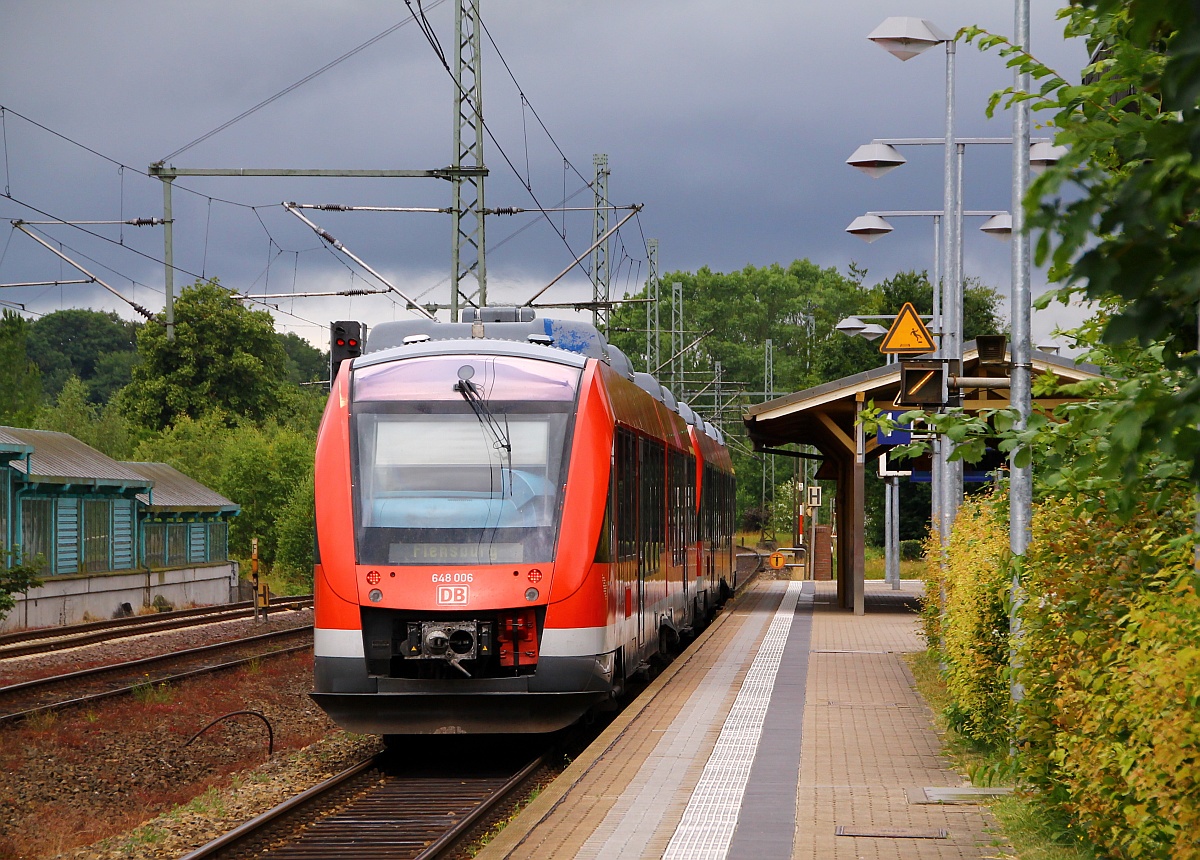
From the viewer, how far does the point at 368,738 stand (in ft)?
44.7

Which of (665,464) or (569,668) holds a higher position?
(665,464)

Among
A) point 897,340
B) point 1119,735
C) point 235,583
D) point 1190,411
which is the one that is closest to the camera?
point 1190,411

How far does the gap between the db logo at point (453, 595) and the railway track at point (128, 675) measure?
20.3 feet

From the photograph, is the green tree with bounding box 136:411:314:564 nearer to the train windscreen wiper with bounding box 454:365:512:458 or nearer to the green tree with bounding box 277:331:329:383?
the train windscreen wiper with bounding box 454:365:512:458

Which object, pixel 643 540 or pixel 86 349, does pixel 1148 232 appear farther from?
pixel 86 349

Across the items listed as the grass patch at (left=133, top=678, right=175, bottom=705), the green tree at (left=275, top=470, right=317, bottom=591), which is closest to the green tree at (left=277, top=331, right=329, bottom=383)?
the green tree at (left=275, top=470, right=317, bottom=591)

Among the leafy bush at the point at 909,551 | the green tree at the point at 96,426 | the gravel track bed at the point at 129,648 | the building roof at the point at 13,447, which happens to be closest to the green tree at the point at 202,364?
the green tree at the point at 96,426

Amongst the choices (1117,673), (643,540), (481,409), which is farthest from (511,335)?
(1117,673)

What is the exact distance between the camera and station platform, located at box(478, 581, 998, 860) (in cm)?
754

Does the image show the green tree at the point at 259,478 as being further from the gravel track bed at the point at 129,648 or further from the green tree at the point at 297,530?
the gravel track bed at the point at 129,648

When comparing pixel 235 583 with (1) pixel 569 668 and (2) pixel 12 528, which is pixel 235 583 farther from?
(1) pixel 569 668

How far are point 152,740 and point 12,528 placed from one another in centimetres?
1807

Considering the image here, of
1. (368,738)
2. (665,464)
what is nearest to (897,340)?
(665,464)

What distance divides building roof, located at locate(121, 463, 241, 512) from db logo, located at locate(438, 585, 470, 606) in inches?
1126
